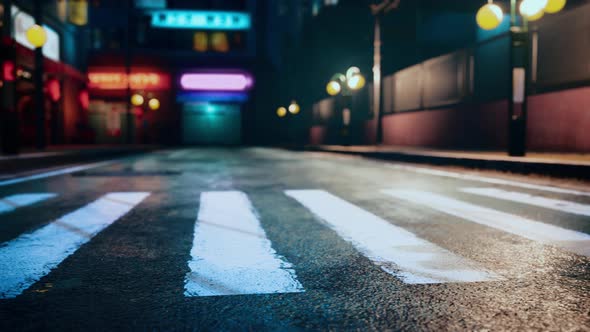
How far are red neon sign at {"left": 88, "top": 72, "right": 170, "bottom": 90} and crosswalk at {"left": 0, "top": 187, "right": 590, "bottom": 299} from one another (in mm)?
38218

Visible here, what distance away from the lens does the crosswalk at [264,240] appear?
9.96 feet

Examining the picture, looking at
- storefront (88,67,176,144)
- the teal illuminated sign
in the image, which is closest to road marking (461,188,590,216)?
storefront (88,67,176,144)

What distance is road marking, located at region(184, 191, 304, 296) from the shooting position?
2.87 metres

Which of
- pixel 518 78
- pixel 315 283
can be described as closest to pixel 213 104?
pixel 518 78

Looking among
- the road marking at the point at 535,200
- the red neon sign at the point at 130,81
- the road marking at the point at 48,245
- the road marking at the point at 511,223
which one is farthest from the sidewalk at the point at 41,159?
the red neon sign at the point at 130,81

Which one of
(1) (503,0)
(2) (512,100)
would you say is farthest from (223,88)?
(2) (512,100)

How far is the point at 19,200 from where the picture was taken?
6770mm

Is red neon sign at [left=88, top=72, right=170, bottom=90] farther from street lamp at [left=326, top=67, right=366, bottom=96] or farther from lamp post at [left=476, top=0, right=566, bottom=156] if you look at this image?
lamp post at [left=476, top=0, right=566, bottom=156]

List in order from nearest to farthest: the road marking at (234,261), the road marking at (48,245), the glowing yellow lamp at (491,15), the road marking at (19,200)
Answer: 1. the road marking at (234,261)
2. the road marking at (48,245)
3. the road marking at (19,200)
4. the glowing yellow lamp at (491,15)

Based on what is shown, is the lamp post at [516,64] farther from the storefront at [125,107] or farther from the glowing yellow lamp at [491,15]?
the storefront at [125,107]

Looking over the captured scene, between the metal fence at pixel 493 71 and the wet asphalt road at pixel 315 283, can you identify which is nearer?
the wet asphalt road at pixel 315 283

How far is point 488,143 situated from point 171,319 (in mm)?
16209

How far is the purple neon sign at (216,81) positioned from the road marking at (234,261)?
40.2m

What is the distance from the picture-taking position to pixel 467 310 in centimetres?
247
